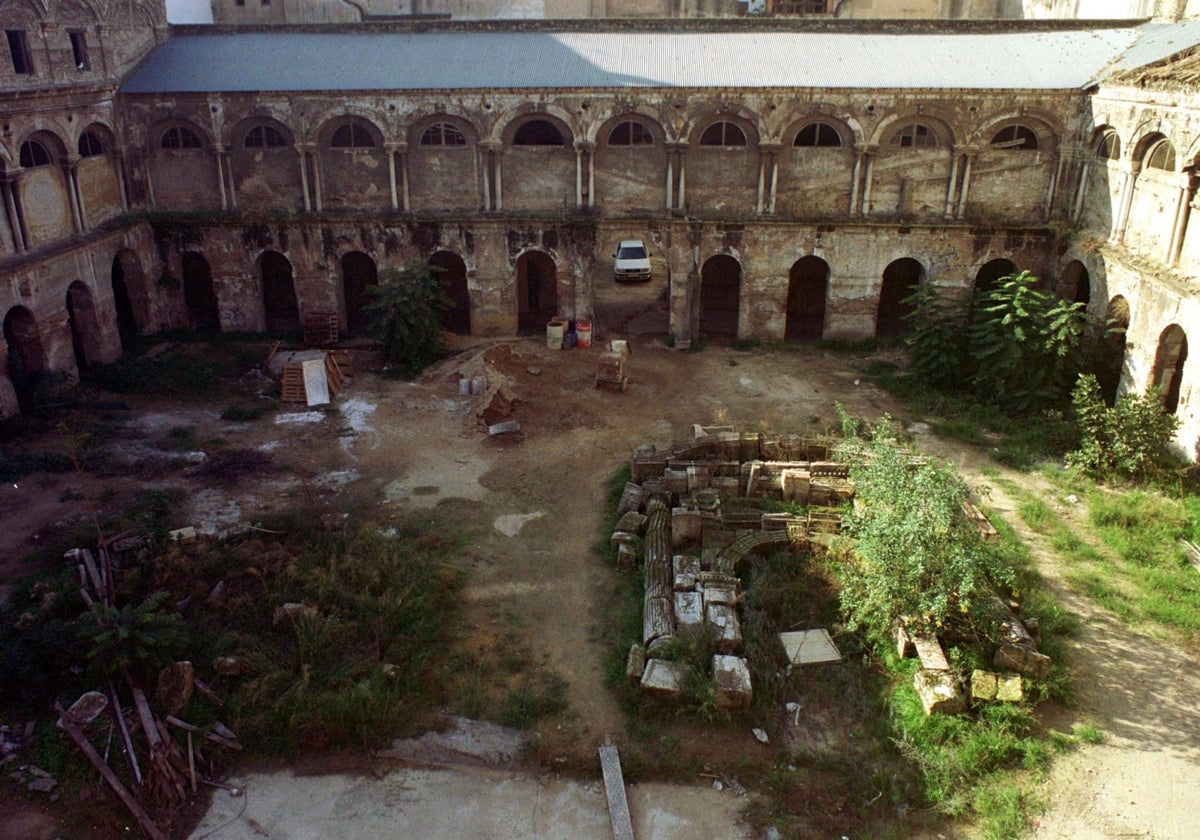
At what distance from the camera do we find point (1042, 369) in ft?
72.7

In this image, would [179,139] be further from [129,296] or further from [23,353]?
[23,353]

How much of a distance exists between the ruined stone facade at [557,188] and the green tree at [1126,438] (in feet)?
18.4

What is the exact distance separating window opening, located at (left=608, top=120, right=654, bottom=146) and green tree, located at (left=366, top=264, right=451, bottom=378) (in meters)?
6.55

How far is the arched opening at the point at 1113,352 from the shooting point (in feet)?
74.3

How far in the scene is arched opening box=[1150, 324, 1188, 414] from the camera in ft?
66.8

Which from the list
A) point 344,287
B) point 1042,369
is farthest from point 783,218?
point 344,287

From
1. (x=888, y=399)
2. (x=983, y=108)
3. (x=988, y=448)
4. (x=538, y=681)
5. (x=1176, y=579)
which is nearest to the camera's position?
(x=538, y=681)

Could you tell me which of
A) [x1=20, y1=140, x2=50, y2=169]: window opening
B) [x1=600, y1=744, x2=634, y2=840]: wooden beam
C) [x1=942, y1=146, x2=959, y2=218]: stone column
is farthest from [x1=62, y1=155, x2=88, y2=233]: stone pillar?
[x1=942, y1=146, x2=959, y2=218]: stone column

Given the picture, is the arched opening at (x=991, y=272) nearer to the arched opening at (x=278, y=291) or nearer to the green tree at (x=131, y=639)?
the arched opening at (x=278, y=291)

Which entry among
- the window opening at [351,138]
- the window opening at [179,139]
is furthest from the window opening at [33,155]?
the window opening at [351,138]

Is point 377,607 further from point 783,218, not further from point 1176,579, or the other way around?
point 783,218

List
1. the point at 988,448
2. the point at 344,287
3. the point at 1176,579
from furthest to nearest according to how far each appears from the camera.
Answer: the point at 344,287, the point at 988,448, the point at 1176,579

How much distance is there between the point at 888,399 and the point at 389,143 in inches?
629

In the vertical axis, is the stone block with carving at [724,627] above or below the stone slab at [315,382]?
below
